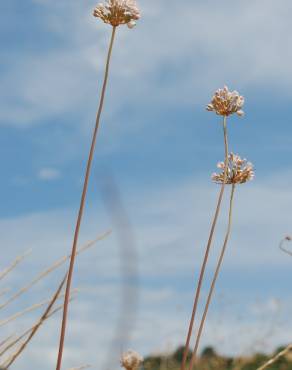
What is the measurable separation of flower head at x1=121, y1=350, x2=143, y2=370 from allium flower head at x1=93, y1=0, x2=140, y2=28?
4.25 feet

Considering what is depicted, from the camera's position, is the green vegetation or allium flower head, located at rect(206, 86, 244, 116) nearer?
allium flower head, located at rect(206, 86, 244, 116)

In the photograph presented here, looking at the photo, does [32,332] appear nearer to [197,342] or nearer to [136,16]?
[197,342]

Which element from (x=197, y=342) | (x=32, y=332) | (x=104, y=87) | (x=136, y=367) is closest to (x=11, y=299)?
(x=32, y=332)

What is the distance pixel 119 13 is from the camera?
2.89 m

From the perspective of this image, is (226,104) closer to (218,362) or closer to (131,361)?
(131,361)

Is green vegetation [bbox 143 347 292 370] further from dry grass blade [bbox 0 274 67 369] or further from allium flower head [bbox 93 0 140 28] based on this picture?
allium flower head [bbox 93 0 140 28]

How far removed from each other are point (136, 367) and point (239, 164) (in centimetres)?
104

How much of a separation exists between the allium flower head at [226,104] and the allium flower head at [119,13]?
67 centimetres

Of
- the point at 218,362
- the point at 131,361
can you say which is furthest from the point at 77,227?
the point at 218,362

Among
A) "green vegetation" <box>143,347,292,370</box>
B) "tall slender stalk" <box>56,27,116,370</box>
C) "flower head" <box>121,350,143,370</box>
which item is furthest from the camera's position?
"green vegetation" <box>143,347,292,370</box>

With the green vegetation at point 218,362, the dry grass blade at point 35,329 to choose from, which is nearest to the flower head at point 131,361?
the dry grass blade at point 35,329

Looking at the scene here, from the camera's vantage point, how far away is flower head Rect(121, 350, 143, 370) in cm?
300

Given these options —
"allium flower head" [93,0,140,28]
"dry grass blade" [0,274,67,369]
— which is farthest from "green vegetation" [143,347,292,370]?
"allium flower head" [93,0,140,28]

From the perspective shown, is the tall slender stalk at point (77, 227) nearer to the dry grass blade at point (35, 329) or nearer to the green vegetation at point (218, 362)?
the dry grass blade at point (35, 329)
